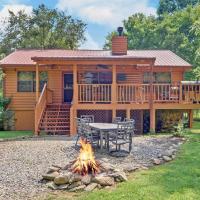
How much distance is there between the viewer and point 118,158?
9.74 meters

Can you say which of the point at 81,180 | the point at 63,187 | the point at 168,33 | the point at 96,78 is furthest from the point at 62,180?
the point at 168,33

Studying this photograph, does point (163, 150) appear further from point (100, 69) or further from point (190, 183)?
point (100, 69)

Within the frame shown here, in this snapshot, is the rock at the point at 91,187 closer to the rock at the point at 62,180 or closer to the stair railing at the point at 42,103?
the rock at the point at 62,180

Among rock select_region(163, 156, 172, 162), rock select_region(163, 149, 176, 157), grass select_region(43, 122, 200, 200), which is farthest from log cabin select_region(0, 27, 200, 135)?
grass select_region(43, 122, 200, 200)

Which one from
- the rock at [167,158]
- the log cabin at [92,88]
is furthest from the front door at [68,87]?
the rock at [167,158]

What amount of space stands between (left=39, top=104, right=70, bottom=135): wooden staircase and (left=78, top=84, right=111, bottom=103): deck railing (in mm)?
1289

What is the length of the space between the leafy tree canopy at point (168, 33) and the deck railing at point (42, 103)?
1449cm

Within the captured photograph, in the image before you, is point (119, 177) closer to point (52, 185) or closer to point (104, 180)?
point (104, 180)

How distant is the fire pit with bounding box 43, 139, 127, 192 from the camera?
7.10 meters

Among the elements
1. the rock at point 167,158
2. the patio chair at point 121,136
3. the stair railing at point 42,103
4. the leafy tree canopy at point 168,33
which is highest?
the leafy tree canopy at point 168,33

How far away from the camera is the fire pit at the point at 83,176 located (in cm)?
710

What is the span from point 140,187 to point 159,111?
10554 mm

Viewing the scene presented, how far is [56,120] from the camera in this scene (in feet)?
54.0

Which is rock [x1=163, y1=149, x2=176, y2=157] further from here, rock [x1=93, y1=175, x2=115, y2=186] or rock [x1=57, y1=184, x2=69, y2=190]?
rock [x1=57, y1=184, x2=69, y2=190]
